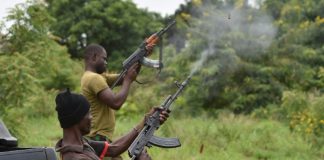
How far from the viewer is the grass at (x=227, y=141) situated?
354 inches

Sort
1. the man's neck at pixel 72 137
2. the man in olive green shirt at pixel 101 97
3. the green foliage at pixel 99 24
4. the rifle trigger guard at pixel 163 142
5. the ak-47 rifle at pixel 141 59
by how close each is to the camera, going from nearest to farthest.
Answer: the man's neck at pixel 72 137 → the rifle trigger guard at pixel 163 142 → the man in olive green shirt at pixel 101 97 → the ak-47 rifle at pixel 141 59 → the green foliage at pixel 99 24

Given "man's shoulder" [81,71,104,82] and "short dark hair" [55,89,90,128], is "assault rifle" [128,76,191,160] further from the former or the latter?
"man's shoulder" [81,71,104,82]

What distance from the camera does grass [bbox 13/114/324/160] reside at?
900 centimetres

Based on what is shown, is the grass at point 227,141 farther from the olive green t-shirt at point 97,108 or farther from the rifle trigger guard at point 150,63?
the olive green t-shirt at point 97,108

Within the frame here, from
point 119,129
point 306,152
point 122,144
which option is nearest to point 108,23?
point 119,129

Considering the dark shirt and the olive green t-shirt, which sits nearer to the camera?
the dark shirt

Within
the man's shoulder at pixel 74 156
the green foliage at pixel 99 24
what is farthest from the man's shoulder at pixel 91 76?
the green foliage at pixel 99 24

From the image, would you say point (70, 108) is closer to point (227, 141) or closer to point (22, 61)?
point (22, 61)

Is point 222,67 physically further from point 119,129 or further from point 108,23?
point 108,23

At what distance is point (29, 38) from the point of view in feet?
32.4

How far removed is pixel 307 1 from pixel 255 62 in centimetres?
377

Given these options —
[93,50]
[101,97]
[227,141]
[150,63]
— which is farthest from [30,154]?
[227,141]

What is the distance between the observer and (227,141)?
9836 mm

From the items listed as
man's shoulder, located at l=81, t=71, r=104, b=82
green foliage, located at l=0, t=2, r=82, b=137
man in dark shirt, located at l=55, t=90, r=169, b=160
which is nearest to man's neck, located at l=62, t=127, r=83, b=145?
man in dark shirt, located at l=55, t=90, r=169, b=160
